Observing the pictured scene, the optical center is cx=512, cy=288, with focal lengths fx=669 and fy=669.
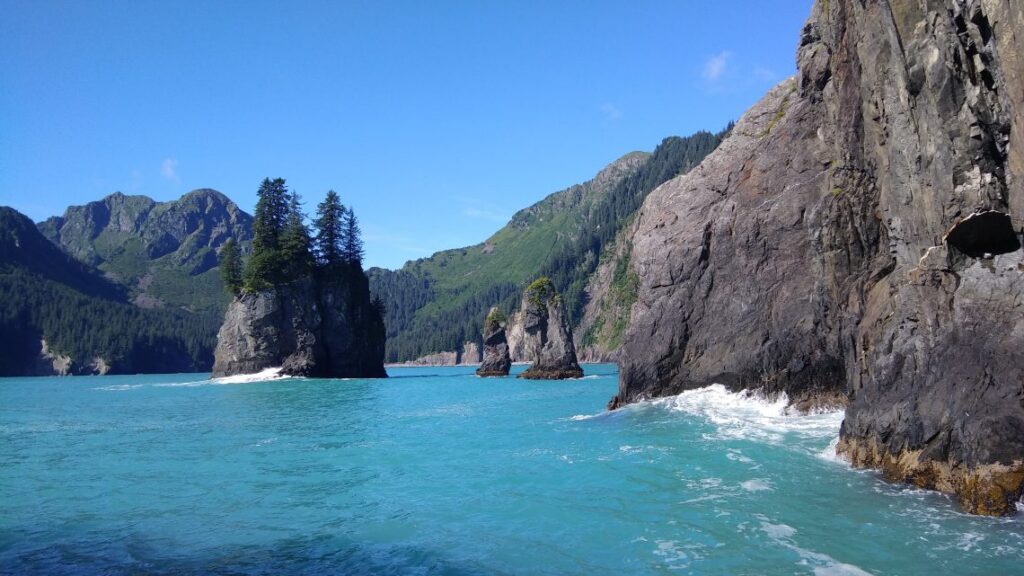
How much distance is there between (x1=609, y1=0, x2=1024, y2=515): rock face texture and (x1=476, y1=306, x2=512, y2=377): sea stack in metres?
59.6

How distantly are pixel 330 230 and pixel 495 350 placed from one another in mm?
31357

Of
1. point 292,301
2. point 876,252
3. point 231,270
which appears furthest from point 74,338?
point 876,252

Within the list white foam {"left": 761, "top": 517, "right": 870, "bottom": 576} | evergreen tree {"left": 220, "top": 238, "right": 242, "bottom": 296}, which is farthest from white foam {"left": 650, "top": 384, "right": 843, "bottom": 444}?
evergreen tree {"left": 220, "top": 238, "right": 242, "bottom": 296}

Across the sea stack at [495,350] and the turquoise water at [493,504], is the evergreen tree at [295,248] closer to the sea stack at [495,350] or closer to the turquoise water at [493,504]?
the sea stack at [495,350]

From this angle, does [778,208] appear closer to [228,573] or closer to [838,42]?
[838,42]

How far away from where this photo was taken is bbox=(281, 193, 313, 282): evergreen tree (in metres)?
94.6

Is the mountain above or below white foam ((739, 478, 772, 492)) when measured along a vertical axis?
above

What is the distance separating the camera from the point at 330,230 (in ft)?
337

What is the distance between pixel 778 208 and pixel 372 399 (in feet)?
114

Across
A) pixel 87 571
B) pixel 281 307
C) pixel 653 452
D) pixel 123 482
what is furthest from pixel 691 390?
pixel 281 307

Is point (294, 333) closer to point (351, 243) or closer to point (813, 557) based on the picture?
point (351, 243)

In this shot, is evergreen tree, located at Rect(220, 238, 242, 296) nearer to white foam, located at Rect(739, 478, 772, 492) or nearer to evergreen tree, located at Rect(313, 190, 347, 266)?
evergreen tree, located at Rect(313, 190, 347, 266)

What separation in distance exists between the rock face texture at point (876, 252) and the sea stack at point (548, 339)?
4790 centimetres

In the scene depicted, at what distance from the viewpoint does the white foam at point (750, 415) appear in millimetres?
25109
